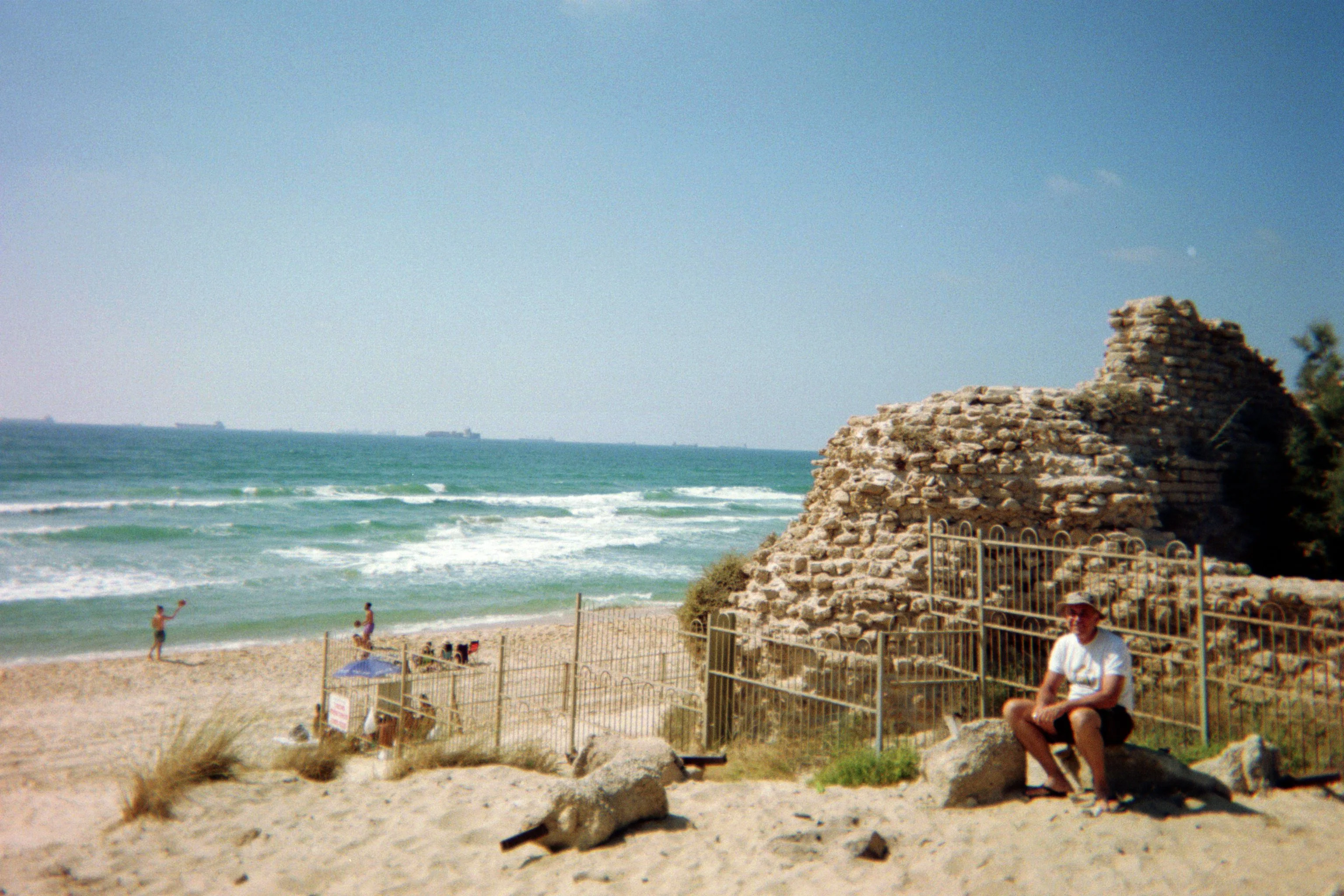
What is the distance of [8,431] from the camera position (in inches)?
5359

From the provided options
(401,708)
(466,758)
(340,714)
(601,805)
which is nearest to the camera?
(601,805)

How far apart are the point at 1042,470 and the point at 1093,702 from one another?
5056mm

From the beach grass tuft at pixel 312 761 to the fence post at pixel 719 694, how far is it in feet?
14.1

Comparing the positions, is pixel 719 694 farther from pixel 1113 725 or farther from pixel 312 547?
pixel 312 547

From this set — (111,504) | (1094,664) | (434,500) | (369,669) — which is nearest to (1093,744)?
(1094,664)

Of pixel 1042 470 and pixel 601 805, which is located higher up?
pixel 1042 470

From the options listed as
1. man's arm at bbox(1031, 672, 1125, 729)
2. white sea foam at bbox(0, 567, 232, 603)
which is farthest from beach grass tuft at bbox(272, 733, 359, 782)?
white sea foam at bbox(0, 567, 232, 603)

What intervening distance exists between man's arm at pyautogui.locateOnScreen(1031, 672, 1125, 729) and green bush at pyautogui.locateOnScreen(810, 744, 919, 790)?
1.61 metres

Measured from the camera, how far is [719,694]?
30.1 ft

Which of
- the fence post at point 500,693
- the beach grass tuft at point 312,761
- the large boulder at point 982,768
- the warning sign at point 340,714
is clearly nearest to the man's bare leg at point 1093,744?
the large boulder at point 982,768

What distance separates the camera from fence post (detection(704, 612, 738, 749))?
909 cm

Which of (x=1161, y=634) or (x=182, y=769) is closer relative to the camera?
(x=1161, y=634)

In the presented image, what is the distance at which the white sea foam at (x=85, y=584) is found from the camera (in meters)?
25.4

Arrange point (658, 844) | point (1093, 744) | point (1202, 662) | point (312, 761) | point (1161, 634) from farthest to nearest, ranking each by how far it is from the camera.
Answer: point (312, 761), point (1161, 634), point (1202, 662), point (658, 844), point (1093, 744)
